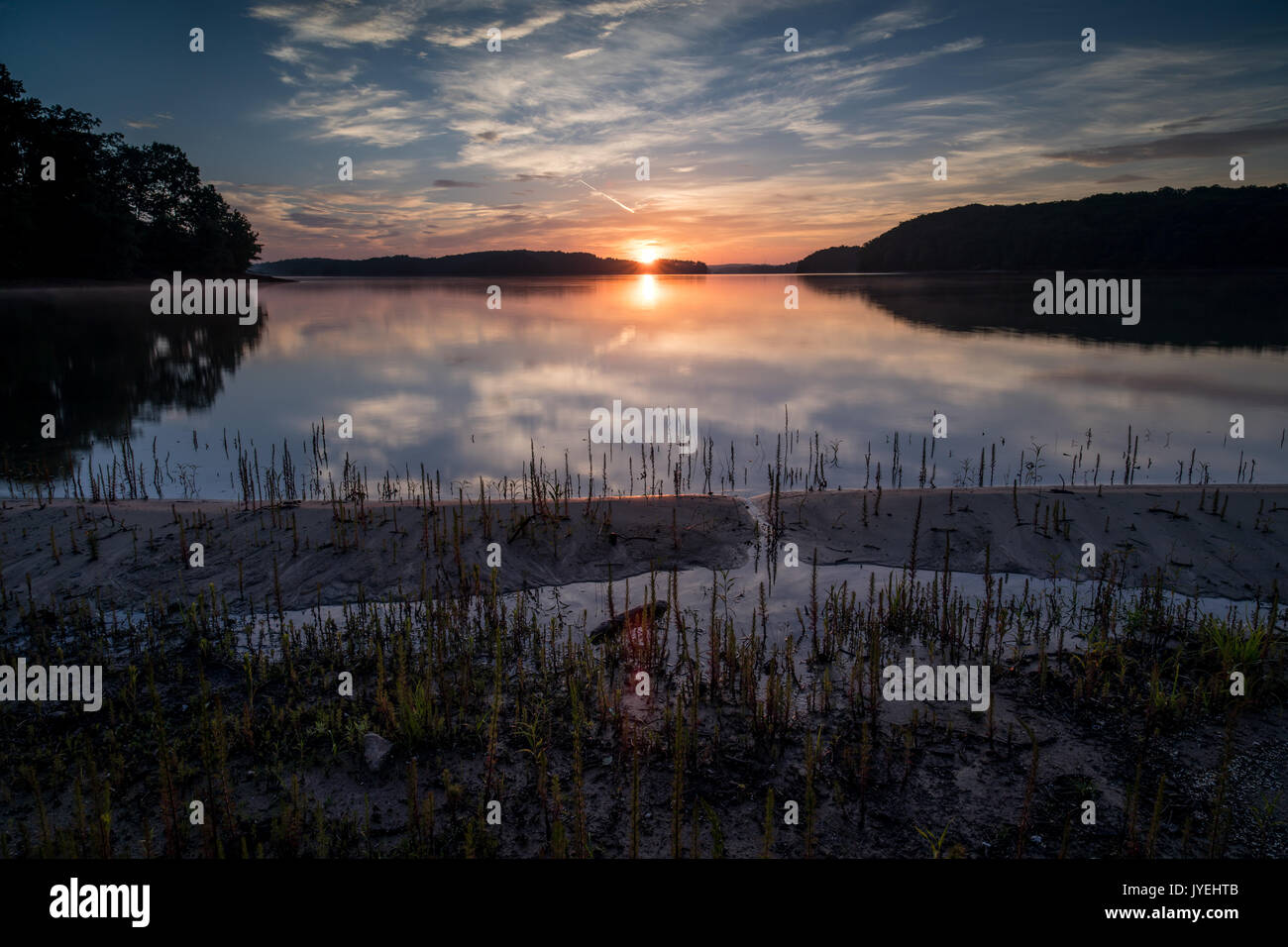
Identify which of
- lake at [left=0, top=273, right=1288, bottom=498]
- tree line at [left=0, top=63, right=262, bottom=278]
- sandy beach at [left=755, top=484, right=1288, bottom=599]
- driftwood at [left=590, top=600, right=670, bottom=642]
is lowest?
driftwood at [left=590, top=600, right=670, bottom=642]

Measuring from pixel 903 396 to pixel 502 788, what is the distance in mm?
24245

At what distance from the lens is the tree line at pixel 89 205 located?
228ft

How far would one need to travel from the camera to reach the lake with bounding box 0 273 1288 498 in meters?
17.4

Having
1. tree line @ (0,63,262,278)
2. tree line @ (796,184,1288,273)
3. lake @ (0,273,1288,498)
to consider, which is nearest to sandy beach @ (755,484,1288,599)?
lake @ (0,273,1288,498)

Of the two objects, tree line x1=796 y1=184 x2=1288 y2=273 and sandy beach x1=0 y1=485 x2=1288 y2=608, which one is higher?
tree line x1=796 y1=184 x2=1288 y2=273

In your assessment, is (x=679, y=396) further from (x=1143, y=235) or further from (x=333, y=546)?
(x=1143, y=235)

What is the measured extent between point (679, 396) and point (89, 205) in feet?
278

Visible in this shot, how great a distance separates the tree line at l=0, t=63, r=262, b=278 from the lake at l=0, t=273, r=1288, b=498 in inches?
1172

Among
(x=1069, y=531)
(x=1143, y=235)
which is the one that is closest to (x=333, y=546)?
(x=1069, y=531)

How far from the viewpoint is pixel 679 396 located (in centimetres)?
2725

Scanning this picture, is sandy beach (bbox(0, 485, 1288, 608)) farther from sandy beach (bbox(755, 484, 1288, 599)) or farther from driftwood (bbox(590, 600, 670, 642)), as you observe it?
driftwood (bbox(590, 600, 670, 642))

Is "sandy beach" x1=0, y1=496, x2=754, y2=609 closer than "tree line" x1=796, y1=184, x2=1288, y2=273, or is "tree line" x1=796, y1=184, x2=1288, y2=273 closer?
"sandy beach" x1=0, y1=496, x2=754, y2=609

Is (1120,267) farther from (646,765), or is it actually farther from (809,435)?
(646,765)
